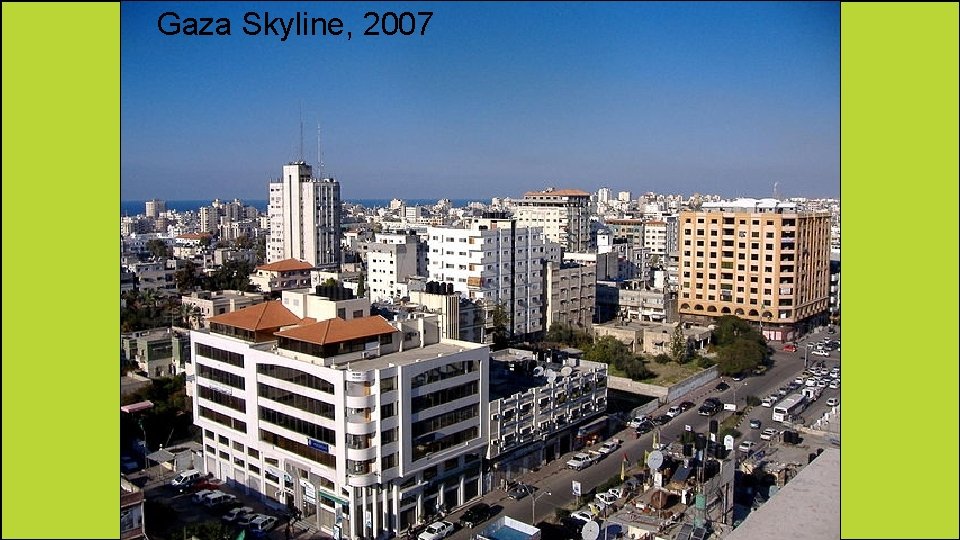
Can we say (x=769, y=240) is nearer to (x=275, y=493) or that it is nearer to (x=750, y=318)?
(x=750, y=318)

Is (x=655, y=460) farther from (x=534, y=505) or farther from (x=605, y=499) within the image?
(x=534, y=505)

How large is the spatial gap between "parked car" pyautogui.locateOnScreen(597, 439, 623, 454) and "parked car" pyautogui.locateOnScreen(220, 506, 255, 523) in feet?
11.2

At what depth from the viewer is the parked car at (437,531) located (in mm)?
6016

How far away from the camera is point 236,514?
6414mm

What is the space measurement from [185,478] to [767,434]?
5.83 m

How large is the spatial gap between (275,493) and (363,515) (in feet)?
3.54

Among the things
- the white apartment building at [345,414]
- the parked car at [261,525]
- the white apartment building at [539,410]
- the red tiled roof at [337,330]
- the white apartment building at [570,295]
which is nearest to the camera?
the white apartment building at [345,414]

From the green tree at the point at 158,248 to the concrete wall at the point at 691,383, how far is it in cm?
1654

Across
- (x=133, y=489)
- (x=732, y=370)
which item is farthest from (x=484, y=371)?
(x=732, y=370)

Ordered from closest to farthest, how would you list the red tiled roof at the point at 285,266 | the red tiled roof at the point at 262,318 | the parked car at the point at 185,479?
the red tiled roof at the point at 262,318 → the parked car at the point at 185,479 → the red tiled roof at the point at 285,266

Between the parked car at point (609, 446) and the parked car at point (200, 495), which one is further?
the parked car at point (609, 446)

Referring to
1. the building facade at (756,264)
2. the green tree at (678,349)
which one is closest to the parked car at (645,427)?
the green tree at (678,349)

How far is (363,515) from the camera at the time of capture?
19.5ft

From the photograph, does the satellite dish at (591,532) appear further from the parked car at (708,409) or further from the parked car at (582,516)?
the parked car at (708,409)
